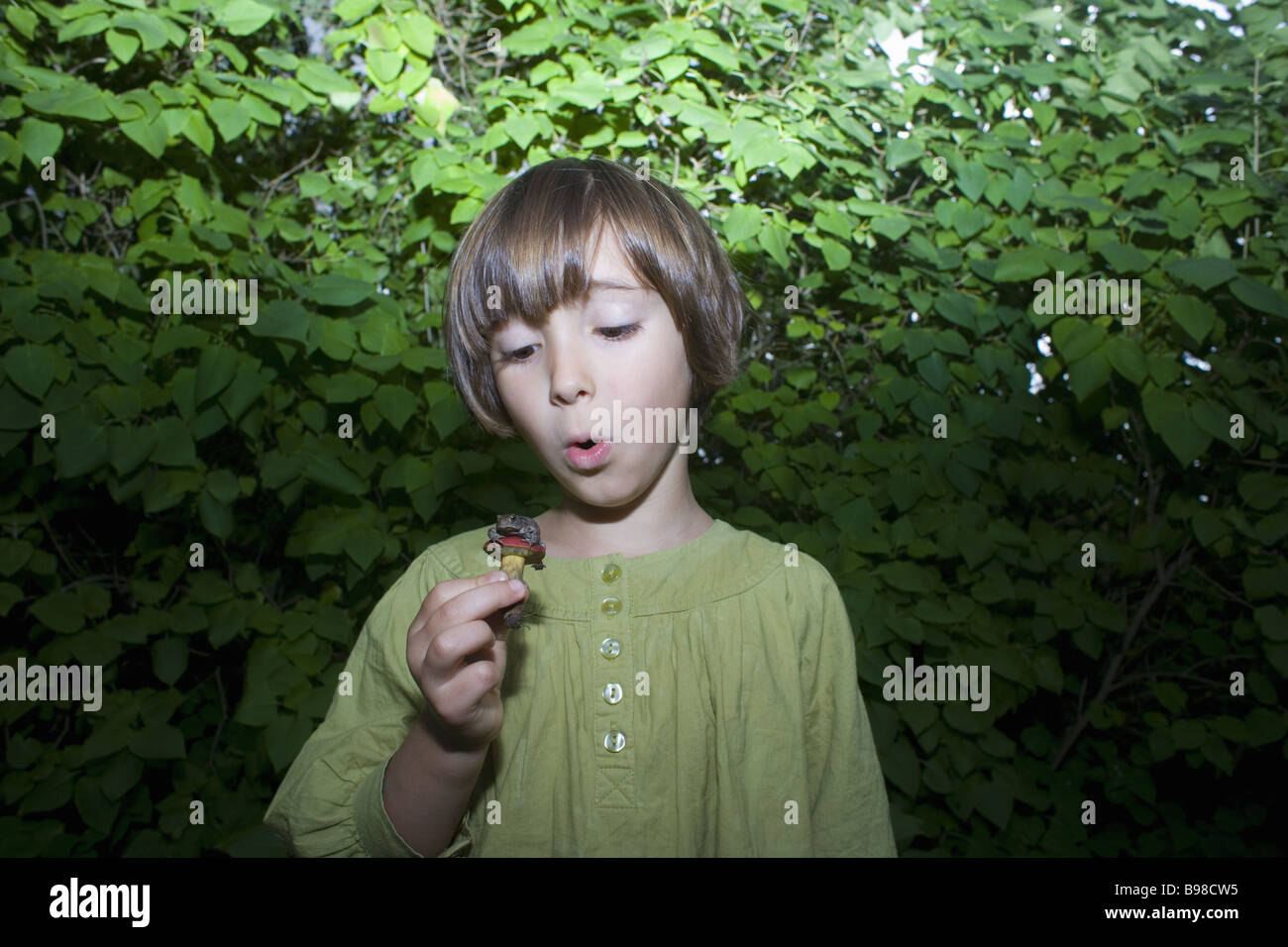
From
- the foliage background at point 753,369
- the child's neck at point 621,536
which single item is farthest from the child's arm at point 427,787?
the foliage background at point 753,369

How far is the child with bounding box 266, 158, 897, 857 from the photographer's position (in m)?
0.95

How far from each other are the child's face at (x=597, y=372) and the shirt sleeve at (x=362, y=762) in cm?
22

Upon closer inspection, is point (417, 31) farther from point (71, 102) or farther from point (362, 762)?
point (362, 762)

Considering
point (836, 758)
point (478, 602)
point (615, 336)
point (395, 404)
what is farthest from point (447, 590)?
point (395, 404)

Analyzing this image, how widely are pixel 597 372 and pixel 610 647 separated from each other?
0.96 ft

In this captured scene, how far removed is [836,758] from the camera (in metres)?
1.03

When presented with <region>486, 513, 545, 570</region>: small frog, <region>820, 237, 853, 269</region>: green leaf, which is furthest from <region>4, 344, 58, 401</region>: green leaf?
<region>820, 237, 853, 269</region>: green leaf

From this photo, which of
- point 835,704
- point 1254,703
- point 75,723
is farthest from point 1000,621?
point 75,723

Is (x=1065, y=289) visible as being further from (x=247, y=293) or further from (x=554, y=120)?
(x=247, y=293)

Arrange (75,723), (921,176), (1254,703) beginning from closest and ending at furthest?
1. (75,723)
2. (1254,703)
3. (921,176)

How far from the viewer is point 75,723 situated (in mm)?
1778

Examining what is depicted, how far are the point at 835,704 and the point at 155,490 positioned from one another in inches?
45.8

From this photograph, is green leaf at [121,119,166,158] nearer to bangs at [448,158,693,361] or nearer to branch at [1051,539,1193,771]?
bangs at [448,158,693,361]

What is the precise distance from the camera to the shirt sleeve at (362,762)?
3.15ft
